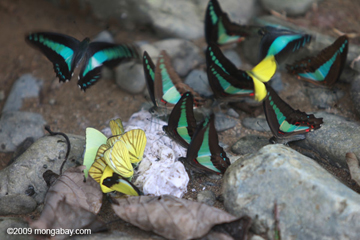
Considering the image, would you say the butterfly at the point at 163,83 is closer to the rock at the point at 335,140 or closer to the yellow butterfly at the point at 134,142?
the yellow butterfly at the point at 134,142

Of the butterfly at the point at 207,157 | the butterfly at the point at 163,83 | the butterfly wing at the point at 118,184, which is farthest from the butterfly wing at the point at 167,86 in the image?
the butterfly wing at the point at 118,184

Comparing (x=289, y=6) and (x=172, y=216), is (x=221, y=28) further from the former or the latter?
(x=172, y=216)

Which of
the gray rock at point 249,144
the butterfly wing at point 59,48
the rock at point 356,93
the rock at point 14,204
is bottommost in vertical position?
the rock at point 14,204

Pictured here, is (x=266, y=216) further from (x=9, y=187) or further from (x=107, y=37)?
(x=107, y=37)

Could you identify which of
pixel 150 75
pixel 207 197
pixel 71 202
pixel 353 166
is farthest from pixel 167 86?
pixel 353 166

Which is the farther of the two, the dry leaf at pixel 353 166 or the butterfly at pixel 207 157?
the butterfly at pixel 207 157

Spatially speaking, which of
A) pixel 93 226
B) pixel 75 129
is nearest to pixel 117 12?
pixel 75 129

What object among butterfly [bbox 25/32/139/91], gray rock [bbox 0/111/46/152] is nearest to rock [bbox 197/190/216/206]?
butterfly [bbox 25/32/139/91]
